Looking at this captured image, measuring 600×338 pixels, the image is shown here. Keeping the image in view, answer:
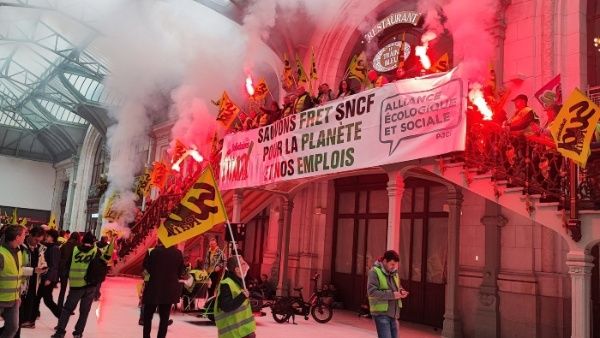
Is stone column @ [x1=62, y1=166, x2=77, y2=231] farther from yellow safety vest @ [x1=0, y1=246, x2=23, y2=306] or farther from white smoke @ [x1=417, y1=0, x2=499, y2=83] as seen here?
yellow safety vest @ [x1=0, y1=246, x2=23, y2=306]

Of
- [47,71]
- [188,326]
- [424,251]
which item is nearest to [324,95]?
[424,251]

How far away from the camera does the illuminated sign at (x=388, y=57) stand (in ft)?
46.8

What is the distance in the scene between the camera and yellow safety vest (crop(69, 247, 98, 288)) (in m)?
7.68

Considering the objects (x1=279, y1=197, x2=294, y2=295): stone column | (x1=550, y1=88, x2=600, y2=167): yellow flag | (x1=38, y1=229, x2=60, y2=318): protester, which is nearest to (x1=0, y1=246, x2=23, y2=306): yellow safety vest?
(x1=38, y1=229, x2=60, y2=318): protester

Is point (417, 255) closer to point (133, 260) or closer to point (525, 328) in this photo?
point (525, 328)

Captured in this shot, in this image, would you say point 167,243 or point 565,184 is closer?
point 167,243

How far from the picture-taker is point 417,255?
44.1ft

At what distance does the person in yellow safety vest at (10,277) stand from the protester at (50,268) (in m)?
2.92

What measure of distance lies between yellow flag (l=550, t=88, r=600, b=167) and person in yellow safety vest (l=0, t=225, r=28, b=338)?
7.14 meters

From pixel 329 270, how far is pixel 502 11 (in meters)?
8.54

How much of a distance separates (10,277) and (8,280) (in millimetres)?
37

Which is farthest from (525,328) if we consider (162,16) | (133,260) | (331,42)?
(162,16)

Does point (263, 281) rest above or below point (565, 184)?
below

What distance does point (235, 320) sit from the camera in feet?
16.9
